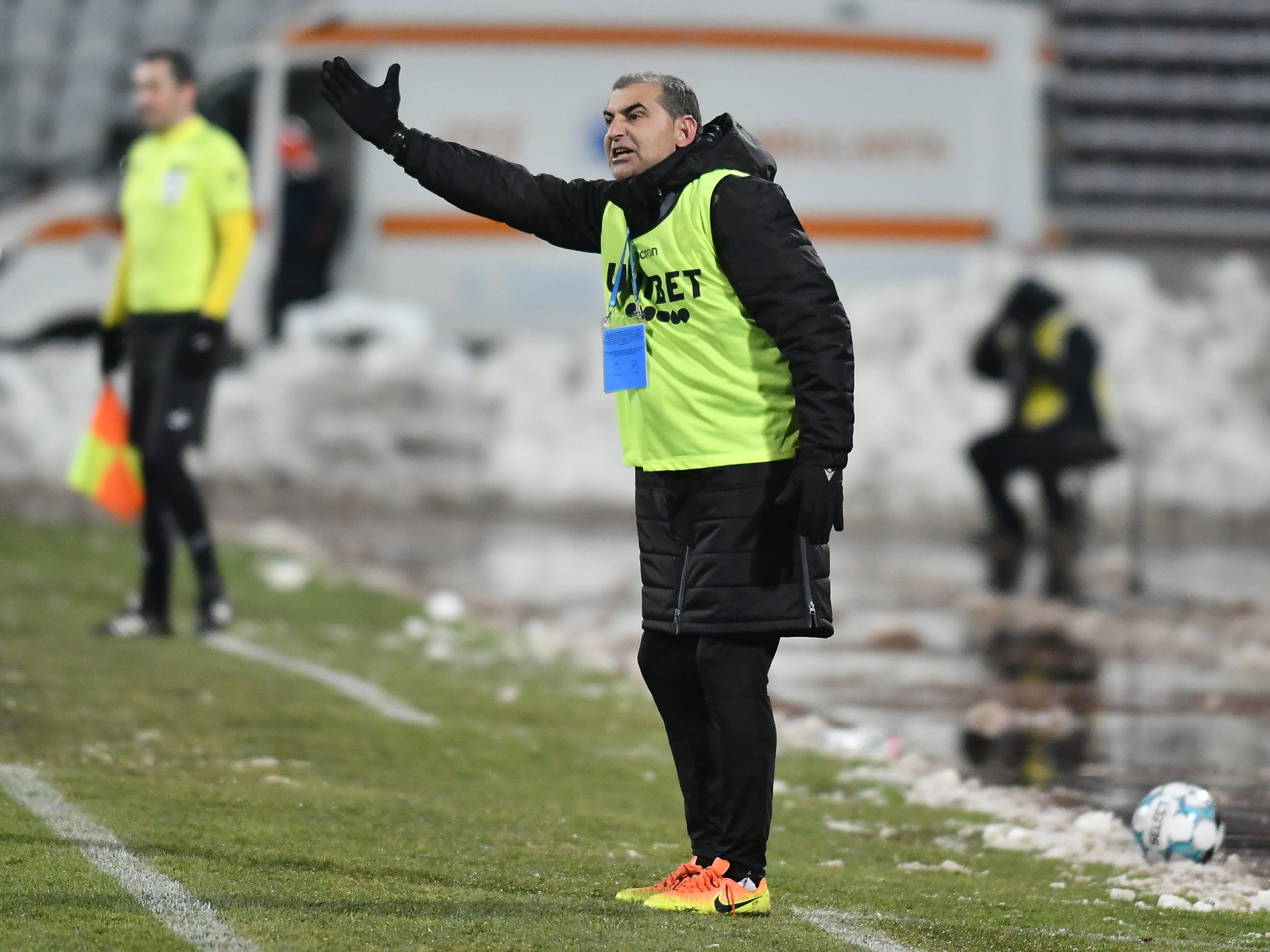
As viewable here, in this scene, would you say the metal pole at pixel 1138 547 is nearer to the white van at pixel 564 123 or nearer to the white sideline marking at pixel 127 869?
the white van at pixel 564 123

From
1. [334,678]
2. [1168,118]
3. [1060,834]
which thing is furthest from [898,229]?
[1060,834]

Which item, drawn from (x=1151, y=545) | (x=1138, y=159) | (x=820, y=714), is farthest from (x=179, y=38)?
(x=820, y=714)

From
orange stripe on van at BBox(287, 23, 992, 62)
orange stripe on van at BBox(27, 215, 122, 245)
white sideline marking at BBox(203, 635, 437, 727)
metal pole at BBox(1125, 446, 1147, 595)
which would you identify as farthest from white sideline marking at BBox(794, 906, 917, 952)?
orange stripe on van at BBox(27, 215, 122, 245)

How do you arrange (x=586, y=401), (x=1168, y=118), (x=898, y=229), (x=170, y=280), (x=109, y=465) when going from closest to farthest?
(x=170, y=280) < (x=109, y=465) < (x=898, y=229) < (x=586, y=401) < (x=1168, y=118)

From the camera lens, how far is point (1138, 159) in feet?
69.6

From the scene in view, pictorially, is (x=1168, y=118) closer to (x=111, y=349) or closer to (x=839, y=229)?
(x=839, y=229)

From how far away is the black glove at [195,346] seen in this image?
28.0 ft

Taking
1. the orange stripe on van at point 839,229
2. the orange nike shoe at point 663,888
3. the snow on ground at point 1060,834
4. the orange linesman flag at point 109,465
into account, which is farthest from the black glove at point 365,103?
the orange stripe on van at point 839,229

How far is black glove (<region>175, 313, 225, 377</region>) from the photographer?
336 inches

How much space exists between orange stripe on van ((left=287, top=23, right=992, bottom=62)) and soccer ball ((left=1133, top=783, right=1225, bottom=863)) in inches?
468

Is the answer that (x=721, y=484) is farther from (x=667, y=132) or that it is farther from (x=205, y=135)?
(x=205, y=135)

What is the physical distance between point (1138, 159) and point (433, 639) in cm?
1367

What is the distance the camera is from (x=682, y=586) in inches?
184

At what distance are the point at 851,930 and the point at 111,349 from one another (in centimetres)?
547
